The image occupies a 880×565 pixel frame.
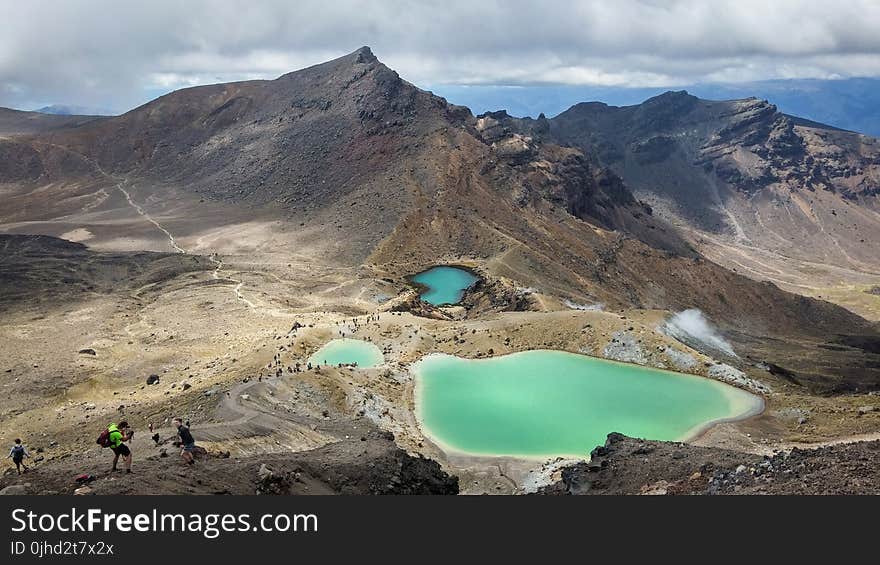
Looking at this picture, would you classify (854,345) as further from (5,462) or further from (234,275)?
(5,462)

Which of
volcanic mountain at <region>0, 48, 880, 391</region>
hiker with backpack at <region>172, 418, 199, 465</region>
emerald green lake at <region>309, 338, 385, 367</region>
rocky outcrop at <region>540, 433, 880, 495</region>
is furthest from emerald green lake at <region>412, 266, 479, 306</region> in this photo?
hiker with backpack at <region>172, 418, 199, 465</region>

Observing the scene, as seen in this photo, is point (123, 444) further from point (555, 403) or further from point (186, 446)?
point (555, 403)

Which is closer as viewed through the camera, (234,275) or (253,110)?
(234,275)

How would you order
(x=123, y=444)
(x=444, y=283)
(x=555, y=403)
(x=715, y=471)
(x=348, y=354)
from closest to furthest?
(x=123, y=444) < (x=715, y=471) < (x=555, y=403) < (x=348, y=354) < (x=444, y=283)

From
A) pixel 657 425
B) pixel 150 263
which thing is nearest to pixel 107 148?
pixel 150 263

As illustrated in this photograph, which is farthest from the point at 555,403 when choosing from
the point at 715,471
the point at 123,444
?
the point at 123,444

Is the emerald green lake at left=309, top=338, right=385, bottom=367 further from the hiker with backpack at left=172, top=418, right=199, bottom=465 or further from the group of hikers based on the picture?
the hiker with backpack at left=172, top=418, right=199, bottom=465
